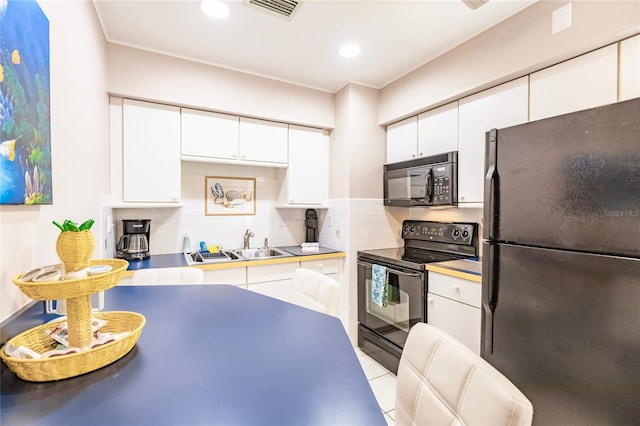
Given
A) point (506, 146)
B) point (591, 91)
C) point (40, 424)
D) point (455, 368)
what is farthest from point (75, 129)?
point (591, 91)

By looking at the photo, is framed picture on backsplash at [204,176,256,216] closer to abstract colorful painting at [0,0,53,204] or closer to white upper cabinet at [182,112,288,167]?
white upper cabinet at [182,112,288,167]

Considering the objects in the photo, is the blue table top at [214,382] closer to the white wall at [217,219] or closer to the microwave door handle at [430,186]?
the microwave door handle at [430,186]

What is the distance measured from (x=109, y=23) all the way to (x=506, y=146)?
8.34ft

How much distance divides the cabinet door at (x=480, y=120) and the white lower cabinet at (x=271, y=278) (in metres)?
1.54

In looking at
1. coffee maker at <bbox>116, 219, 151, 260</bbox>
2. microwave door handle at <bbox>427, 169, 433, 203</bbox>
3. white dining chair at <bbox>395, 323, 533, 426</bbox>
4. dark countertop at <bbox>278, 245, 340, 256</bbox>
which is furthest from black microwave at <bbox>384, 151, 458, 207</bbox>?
coffee maker at <bbox>116, 219, 151, 260</bbox>

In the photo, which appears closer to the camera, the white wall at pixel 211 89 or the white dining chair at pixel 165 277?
the white dining chair at pixel 165 277

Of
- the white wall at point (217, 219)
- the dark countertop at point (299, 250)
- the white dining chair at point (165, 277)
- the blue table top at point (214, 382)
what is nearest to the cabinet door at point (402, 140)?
the white wall at point (217, 219)

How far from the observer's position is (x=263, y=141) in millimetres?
2844

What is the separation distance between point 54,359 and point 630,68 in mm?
2439

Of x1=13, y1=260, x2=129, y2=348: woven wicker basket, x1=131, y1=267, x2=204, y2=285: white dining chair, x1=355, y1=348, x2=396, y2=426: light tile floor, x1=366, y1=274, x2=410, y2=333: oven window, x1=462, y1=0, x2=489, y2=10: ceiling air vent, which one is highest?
x1=462, y1=0, x2=489, y2=10: ceiling air vent

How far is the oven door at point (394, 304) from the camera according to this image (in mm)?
2230

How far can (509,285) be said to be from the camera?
4.77 feet

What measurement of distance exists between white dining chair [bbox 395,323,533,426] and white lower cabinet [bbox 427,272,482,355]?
1130 millimetres

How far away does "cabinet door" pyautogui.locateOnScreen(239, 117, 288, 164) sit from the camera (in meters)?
2.77
